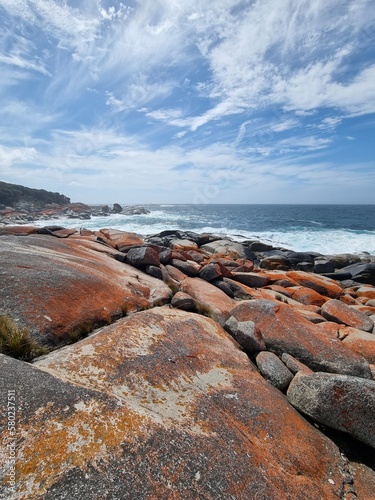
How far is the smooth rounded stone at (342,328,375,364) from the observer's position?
636 centimetres

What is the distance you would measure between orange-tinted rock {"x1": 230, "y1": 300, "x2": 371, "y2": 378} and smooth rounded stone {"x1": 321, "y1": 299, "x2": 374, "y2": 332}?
306 centimetres

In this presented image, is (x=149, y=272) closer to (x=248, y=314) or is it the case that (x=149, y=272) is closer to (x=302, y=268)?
(x=248, y=314)

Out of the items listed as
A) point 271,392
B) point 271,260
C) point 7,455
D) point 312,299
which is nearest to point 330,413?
point 271,392

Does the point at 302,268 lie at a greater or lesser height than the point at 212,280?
lesser

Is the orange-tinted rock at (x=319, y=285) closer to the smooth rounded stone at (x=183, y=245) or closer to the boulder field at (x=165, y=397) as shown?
the boulder field at (x=165, y=397)

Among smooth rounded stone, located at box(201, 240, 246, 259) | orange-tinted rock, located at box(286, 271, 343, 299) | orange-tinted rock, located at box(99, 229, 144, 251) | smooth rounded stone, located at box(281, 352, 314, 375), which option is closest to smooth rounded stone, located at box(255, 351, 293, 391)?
smooth rounded stone, located at box(281, 352, 314, 375)

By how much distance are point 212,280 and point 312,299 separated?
4.84 meters

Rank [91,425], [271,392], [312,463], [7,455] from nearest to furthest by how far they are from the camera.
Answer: [7,455]
[91,425]
[312,463]
[271,392]

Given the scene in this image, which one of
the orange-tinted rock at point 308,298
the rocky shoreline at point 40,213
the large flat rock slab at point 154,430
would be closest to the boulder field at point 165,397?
the large flat rock slab at point 154,430

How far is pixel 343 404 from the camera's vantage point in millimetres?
3820

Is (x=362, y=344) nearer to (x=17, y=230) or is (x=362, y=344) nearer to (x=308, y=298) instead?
(x=308, y=298)

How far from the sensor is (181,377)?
3.82m

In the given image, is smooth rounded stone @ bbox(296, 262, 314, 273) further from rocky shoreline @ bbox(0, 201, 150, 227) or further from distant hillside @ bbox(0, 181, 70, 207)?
distant hillside @ bbox(0, 181, 70, 207)

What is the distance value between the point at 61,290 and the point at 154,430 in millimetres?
3529
